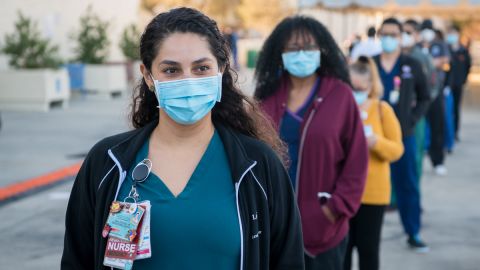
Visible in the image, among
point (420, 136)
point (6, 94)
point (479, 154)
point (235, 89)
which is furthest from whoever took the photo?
point (6, 94)

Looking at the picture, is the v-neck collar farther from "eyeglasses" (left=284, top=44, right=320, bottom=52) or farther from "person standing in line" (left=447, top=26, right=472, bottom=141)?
"person standing in line" (left=447, top=26, right=472, bottom=141)

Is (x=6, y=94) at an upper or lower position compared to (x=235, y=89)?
lower

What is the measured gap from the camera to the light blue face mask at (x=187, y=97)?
2.43 metres

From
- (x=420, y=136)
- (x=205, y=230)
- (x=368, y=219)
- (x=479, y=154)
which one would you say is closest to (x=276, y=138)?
(x=205, y=230)

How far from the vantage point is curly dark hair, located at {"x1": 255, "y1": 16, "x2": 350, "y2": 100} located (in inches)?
162

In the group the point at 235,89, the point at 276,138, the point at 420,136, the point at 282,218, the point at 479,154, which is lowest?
the point at 479,154

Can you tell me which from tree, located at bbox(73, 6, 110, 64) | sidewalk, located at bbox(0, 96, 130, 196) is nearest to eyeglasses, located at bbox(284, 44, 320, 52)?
sidewalk, located at bbox(0, 96, 130, 196)

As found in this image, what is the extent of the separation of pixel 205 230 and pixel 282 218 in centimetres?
32

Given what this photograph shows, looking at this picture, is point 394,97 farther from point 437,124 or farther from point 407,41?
point 437,124

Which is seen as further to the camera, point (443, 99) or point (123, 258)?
point (443, 99)

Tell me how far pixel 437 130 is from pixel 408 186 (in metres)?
4.09

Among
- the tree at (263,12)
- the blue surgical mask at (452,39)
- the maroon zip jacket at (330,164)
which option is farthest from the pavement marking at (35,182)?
the tree at (263,12)

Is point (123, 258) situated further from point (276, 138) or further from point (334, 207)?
point (334, 207)

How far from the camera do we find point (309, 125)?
153 inches
